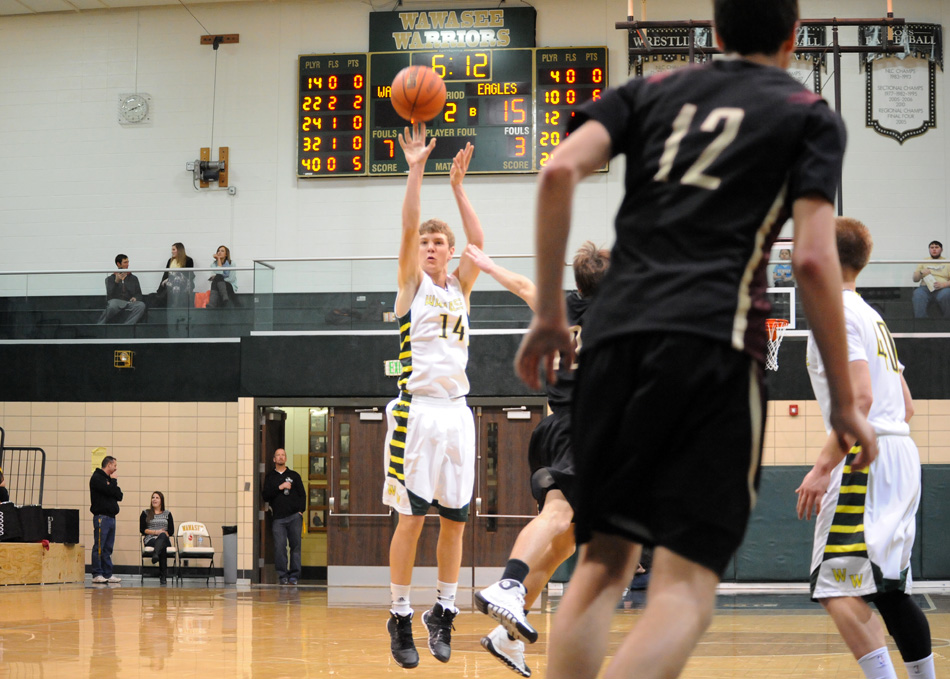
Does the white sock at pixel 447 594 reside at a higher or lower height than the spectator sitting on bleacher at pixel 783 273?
lower

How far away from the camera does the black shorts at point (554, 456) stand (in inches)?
184

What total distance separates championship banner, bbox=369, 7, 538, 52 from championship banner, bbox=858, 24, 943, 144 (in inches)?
223

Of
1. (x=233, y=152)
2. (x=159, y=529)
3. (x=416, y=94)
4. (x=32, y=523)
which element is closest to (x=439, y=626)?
(x=416, y=94)

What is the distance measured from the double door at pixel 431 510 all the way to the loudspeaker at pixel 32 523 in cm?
409

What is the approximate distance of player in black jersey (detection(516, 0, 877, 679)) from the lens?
1.96 meters

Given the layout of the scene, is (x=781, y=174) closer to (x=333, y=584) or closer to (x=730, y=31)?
(x=730, y=31)

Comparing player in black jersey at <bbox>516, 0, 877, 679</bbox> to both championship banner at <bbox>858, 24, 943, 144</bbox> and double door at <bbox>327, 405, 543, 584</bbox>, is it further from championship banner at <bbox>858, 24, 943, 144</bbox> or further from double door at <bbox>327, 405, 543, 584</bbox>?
championship banner at <bbox>858, 24, 943, 144</bbox>

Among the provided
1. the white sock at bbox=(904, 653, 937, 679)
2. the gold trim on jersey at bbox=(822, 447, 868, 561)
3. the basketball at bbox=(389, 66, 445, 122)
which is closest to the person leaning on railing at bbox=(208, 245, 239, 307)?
the basketball at bbox=(389, 66, 445, 122)

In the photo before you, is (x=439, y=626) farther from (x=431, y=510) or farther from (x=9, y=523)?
(x=9, y=523)

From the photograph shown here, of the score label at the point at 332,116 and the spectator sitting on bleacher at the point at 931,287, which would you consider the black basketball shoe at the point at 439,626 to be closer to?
the spectator sitting on bleacher at the point at 931,287

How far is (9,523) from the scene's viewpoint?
14078 mm

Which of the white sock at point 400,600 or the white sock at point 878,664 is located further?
the white sock at point 400,600

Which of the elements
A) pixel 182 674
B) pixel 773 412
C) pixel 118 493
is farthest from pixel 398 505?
pixel 118 493

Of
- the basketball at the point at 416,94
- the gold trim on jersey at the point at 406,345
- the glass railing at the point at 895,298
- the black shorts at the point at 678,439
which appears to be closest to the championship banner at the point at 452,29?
the glass railing at the point at 895,298
